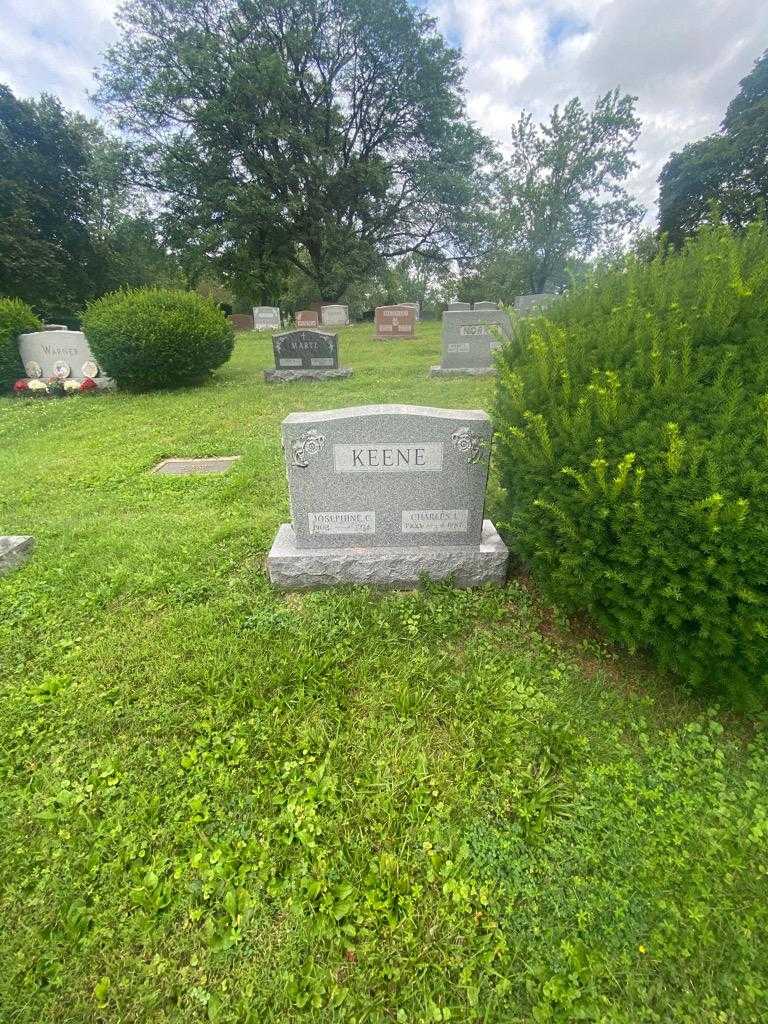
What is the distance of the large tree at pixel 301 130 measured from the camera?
21.5 m

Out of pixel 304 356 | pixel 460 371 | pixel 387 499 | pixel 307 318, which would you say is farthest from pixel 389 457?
pixel 307 318

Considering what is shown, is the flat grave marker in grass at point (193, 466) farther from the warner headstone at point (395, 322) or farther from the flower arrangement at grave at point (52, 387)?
the warner headstone at point (395, 322)

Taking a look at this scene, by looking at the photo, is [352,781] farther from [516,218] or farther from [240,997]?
[516,218]

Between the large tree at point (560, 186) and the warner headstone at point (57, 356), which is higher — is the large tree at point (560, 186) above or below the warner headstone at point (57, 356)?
above

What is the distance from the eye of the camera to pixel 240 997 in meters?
1.31

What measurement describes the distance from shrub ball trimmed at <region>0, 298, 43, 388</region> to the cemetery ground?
9.04 meters

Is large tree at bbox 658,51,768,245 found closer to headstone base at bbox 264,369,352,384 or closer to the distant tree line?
the distant tree line

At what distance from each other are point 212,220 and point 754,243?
1043 inches

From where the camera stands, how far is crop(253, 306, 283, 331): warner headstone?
25.5m

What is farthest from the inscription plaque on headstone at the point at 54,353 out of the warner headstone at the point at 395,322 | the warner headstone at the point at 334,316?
the warner headstone at the point at 334,316

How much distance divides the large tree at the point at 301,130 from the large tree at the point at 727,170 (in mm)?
10759

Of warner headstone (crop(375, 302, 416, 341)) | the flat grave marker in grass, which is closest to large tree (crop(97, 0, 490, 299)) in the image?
warner headstone (crop(375, 302, 416, 341))

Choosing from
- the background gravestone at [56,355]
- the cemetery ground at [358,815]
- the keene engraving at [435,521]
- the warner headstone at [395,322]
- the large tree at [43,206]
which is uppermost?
the large tree at [43,206]

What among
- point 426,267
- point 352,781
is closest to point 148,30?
point 426,267
